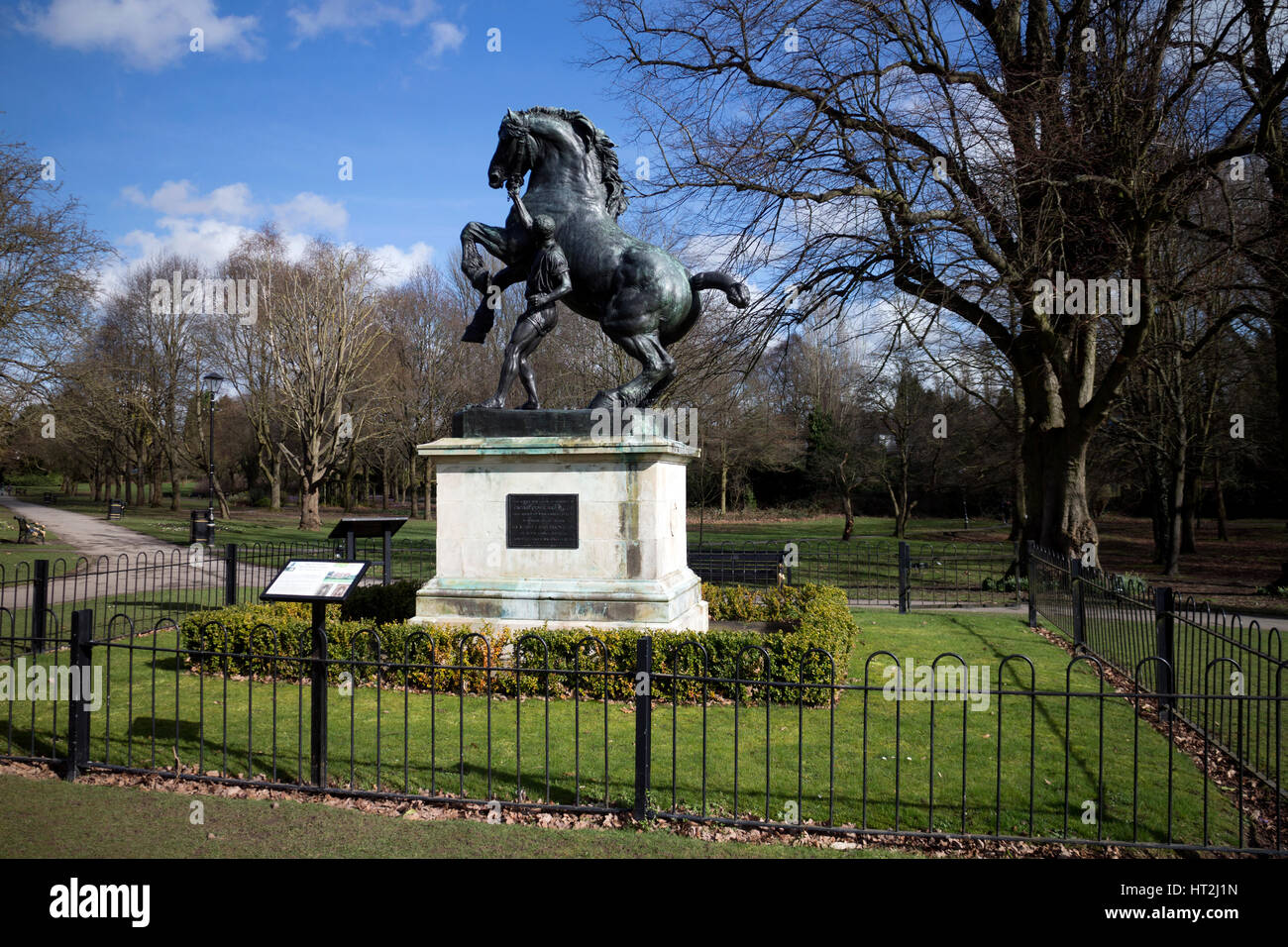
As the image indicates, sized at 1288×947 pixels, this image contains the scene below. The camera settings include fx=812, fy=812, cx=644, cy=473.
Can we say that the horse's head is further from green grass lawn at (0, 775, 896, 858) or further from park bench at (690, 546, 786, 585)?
park bench at (690, 546, 786, 585)

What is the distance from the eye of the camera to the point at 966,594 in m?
17.2

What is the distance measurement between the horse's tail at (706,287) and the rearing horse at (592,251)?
0.03 feet

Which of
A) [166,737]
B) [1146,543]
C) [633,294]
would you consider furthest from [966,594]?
[1146,543]

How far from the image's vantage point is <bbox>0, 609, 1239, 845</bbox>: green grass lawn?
5215mm

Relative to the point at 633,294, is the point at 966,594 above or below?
below

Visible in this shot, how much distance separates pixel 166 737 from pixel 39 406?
82.9 ft

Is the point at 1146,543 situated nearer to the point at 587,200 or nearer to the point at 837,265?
the point at 837,265

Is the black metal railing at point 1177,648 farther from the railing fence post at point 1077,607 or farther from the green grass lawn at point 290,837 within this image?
the green grass lawn at point 290,837

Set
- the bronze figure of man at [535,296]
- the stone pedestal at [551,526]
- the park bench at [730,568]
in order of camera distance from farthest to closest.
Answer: the park bench at [730,568] < the bronze figure of man at [535,296] < the stone pedestal at [551,526]

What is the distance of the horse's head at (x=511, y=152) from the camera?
28.8 ft

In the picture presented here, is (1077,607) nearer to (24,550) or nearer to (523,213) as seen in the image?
(523,213)

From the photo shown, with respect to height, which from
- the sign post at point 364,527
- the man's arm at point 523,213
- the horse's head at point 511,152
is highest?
the horse's head at point 511,152

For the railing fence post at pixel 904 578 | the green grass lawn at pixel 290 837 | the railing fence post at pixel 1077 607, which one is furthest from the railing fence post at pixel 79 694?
the railing fence post at pixel 904 578

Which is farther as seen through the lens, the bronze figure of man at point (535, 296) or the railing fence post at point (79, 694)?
the bronze figure of man at point (535, 296)
